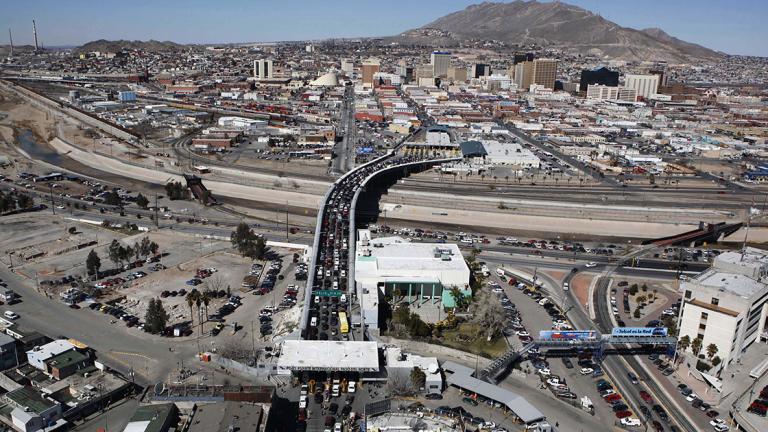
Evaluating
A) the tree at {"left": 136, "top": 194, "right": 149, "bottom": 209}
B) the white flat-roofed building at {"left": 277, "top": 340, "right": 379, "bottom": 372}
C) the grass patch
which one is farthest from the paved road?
the tree at {"left": 136, "top": 194, "right": 149, "bottom": 209}

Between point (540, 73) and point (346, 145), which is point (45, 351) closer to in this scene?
point (346, 145)

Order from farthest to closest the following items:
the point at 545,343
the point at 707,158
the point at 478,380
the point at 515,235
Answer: the point at 707,158
the point at 515,235
the point at 545,343
the point at 478,380

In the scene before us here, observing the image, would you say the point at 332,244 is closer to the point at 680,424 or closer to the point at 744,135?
the point at 680,424

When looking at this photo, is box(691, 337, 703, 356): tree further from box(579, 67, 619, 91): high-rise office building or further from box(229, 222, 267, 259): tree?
box(579, 67, 619, 91): high-rise office building

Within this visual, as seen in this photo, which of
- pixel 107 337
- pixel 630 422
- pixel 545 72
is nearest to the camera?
pixel 630 422

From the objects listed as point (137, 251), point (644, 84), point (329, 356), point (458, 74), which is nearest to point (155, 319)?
point (329, 356)

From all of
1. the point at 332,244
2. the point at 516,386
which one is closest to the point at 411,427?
the point at 516,386

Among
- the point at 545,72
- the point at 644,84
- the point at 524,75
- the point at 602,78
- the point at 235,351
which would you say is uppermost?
the point at 545,72

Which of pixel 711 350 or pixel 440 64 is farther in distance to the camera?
pixel 440 64
